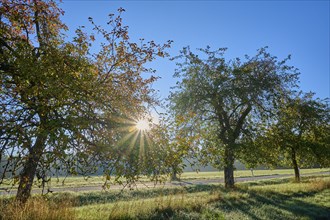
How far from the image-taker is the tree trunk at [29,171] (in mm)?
6328

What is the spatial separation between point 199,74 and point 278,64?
678 centimetres

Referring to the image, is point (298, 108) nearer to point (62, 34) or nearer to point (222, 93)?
point (222, 93)

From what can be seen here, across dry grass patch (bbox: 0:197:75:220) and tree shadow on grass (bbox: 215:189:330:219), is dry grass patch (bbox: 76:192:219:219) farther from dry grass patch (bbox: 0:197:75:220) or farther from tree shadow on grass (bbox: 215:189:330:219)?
tree shadow on grass (bbox: 215:189:330:219)

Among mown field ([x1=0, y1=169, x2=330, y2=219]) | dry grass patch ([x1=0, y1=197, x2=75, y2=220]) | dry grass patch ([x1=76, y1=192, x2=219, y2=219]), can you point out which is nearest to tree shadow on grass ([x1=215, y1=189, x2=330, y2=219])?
mown field ([x1=0, y1=169, x2=330, y2=219])

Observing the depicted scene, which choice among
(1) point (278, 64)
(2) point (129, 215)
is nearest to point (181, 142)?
(2) point (129, 215)

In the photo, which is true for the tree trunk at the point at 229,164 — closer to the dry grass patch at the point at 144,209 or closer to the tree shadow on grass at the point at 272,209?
the tree shadow on grass at the point at 272,209

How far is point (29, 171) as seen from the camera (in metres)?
8.27

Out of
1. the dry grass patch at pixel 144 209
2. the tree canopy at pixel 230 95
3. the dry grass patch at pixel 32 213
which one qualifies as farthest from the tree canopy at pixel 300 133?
the dry grass patch at pixel 32 213

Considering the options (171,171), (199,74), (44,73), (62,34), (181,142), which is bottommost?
(171,171)

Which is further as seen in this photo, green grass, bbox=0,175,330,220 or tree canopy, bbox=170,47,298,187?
tree canopy, bbox=170,47,298,187

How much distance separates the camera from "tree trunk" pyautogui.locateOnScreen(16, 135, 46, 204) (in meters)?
6.33

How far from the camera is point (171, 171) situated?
24.7 ft

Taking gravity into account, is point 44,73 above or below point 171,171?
above

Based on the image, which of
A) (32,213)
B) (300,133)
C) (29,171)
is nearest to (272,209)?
(32,213)
